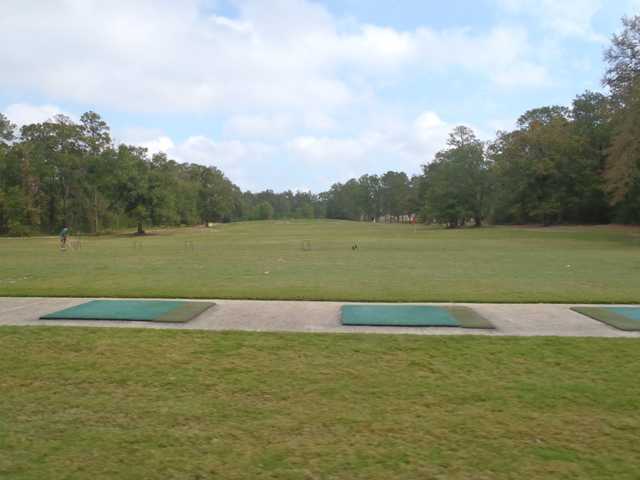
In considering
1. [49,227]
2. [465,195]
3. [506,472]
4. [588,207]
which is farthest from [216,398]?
[49,227]

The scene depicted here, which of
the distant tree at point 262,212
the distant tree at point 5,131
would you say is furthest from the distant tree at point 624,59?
the distant tree at point 262,212

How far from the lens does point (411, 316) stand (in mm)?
8406

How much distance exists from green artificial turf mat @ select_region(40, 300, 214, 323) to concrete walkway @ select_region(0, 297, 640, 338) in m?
0.22

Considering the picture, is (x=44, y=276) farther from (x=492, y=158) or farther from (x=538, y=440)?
(x=492, y=158)

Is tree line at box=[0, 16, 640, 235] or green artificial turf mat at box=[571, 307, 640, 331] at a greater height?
tree line at box=[0, 16, 640, 235]

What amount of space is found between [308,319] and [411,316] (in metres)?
1.91

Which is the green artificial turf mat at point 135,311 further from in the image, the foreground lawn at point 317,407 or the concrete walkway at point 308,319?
the foreground lawn at point 317,407

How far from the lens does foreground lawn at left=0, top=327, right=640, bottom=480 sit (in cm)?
351

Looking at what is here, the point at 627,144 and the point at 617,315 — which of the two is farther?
the point at 627,144

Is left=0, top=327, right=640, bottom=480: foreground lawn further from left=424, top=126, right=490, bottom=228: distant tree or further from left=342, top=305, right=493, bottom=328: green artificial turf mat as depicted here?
left=424, top=126, right=490, bottom=228: distant tree

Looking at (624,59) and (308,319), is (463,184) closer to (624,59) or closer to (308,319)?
(624,59)


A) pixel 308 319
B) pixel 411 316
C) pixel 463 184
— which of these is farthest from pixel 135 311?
pixel 463 184

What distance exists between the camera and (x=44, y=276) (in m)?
14.9

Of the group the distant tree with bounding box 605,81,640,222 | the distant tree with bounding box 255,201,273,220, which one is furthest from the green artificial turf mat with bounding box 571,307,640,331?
the distant tree with bounding box 255,201,273,220
